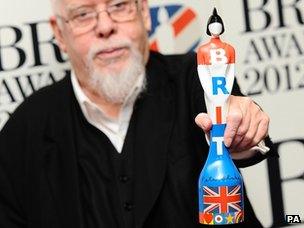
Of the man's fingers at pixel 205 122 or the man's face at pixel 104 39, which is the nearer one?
the man's fingers at pixel 205 122

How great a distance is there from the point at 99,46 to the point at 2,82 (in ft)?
1.10

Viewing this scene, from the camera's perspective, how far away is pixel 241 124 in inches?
35.5

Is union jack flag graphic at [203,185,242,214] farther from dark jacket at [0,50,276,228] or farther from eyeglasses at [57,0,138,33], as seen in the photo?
eyeglasses at [57,0,138,33]

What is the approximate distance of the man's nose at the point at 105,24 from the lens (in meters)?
1.28

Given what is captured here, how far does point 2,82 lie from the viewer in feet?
4.97

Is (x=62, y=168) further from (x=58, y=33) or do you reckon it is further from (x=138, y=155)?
(x=58, y=33)

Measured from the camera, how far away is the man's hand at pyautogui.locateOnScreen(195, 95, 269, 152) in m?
0.88

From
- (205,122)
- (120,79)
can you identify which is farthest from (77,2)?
(205,122)

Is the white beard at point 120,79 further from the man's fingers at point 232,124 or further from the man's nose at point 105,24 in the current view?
the man's fingers at point 232,124

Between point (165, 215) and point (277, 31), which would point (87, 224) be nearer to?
point (165, 215)

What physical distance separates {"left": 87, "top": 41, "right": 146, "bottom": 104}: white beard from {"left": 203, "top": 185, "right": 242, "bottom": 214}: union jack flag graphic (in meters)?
0.51

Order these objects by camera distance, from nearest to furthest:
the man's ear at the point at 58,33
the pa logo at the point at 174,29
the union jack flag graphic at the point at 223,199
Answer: the union jack flag graphic at the point at 223,199, the man's ear at the point at 58,33, the pa logo at the point at 174,29

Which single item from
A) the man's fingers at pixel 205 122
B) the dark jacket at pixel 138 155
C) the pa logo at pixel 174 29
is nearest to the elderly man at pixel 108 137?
the dark jacket at pixel 138 155

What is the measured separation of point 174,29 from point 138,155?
439mm
